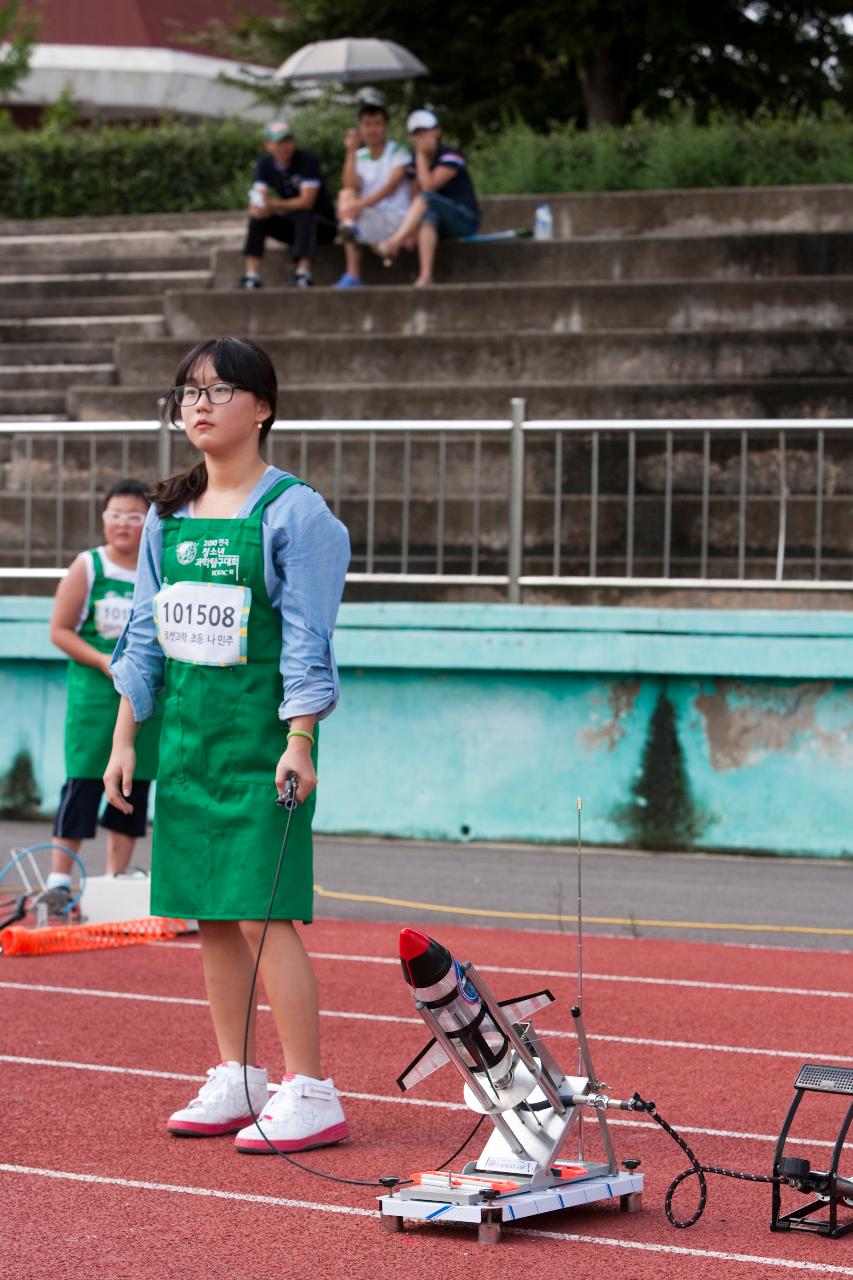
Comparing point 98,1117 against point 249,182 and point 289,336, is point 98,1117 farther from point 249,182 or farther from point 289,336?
point 249,182

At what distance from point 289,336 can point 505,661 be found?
15.2 feet

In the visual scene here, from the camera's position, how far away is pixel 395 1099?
608cm

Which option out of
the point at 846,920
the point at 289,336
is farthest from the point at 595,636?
the point at 289,336

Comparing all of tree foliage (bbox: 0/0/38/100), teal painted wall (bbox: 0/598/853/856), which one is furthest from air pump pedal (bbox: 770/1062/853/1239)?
tree foliage (bbox: 0/0/38/100)

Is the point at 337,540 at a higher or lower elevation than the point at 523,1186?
higher

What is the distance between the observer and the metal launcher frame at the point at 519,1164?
455cm

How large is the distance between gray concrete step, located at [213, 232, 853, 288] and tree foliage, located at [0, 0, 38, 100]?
2092 centimetres

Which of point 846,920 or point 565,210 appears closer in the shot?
point 846,920

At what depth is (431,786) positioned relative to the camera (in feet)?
40.4

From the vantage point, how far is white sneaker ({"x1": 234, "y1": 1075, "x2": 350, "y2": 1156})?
5375 millimetres

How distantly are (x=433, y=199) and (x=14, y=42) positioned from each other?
22420 mm

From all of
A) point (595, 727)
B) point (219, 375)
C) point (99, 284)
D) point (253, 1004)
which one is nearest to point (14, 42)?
point (99, 284)

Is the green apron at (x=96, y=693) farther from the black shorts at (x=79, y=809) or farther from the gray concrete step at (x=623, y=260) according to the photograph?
the gray concrete step at (x=623, y=260)

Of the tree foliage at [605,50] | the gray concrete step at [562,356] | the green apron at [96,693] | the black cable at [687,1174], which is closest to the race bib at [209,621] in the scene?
the black cable at [687,1174]
